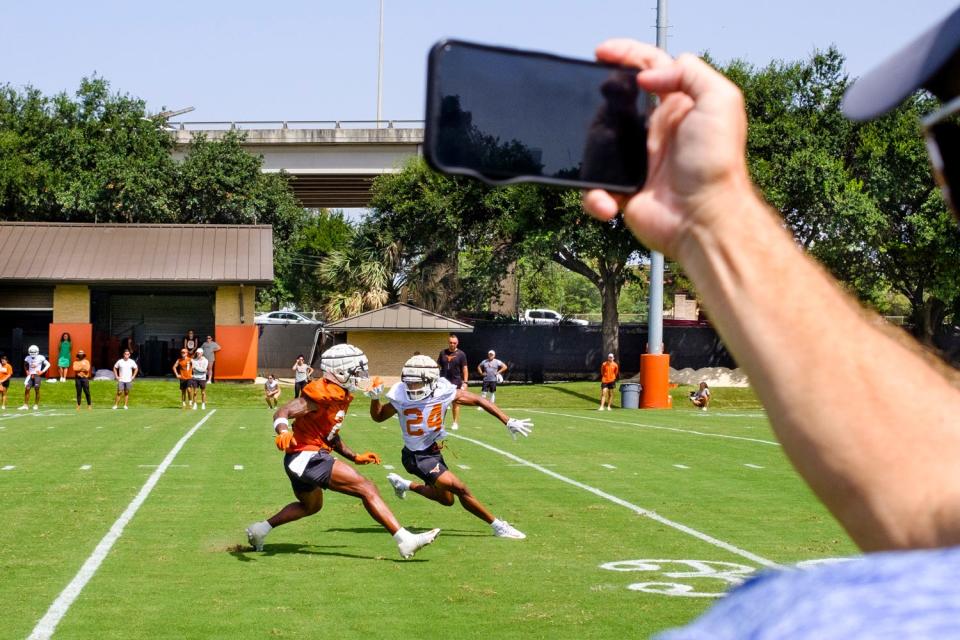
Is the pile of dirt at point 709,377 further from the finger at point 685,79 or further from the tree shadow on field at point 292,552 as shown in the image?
the finger at point 685,79

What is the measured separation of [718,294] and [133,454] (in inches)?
765

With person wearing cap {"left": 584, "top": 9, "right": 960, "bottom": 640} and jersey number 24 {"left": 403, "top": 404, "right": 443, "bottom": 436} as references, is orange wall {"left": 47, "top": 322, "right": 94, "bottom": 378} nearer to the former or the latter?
jersey number 24 {"left": 403, "top": 404, "right": 443, "bottom": 436}

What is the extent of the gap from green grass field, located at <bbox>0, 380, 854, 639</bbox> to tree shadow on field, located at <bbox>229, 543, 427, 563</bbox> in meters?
Answer: 0.04

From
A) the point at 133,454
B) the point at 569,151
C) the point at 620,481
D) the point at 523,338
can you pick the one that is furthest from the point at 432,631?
the point at 523,338

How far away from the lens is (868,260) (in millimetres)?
A: 43750

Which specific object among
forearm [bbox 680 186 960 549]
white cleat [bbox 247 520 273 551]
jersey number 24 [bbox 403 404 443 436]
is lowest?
white cleat [bbox 247 520 273 551]

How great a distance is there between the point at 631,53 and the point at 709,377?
47083mm

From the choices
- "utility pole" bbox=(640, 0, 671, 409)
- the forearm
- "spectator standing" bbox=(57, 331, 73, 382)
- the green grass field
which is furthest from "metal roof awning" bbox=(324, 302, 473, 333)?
the forearm

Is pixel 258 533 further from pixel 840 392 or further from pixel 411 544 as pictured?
pixel 840 392

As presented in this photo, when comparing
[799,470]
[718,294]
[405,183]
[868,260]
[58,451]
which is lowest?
[58,451]

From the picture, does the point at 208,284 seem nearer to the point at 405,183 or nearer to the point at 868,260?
the point at 405,183

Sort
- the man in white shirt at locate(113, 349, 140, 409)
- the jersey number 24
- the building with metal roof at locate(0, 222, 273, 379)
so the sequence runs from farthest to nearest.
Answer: the building with metal roof at locate(0, 222, 273, 379), the man in white shirt at locate(113, 349, 140, 409), the jersey number 24

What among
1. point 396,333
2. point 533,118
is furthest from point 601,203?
point 396,333

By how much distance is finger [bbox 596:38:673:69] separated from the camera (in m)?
1.61
